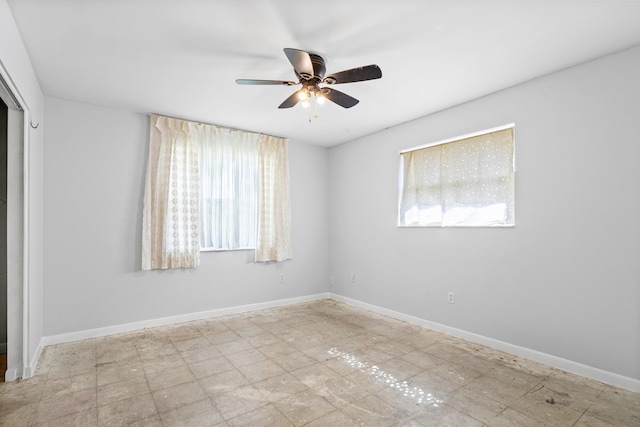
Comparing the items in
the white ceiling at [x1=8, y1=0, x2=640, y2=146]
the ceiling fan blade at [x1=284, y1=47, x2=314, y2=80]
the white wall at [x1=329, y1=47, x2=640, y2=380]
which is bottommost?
the white wall at [x1=329, y1=47, x2=640, y2=380]

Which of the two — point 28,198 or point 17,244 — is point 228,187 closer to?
point 28,198

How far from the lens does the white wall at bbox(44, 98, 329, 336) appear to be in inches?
132

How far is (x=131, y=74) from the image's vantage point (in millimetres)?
2875

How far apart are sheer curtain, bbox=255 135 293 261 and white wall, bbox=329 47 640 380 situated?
188cm

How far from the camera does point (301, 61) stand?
224 centimetres

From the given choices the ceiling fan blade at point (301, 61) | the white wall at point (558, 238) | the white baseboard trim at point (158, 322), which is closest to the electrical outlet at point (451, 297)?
the white wall at point (558, 238)

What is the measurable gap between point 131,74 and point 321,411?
316cm

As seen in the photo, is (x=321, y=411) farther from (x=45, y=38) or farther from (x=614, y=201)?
(x=45, y=38)

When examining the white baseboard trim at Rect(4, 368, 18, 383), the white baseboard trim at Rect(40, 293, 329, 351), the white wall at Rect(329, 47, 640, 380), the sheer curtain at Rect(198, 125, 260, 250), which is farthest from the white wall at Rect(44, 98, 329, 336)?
the white wall at Rect(329, 47, 640, 380)

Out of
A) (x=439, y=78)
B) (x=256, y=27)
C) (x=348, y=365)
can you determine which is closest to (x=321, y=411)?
(x=348, y=365)

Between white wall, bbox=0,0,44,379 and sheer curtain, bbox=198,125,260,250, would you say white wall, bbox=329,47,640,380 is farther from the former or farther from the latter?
white wall, bbox=0,0,44,379

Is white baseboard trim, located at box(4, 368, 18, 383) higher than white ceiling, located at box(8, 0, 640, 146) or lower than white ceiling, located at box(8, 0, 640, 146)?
lower

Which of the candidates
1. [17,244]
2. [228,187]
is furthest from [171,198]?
[17,244]

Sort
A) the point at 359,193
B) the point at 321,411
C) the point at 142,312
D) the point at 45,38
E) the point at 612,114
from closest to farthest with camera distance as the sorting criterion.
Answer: the point at 321,411
the point at 45,38
the point at 612,114
the point at 142,312
the point at 359,193
